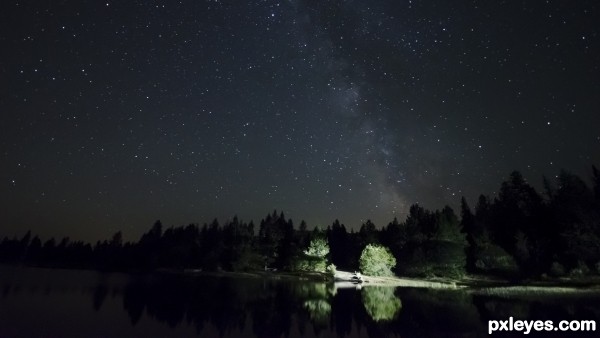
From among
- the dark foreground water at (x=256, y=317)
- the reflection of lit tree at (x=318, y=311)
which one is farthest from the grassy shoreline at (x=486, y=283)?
the reflection of lit tree at (x=318, y=311)

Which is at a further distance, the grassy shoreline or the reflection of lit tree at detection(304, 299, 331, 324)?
the grassy shoreline

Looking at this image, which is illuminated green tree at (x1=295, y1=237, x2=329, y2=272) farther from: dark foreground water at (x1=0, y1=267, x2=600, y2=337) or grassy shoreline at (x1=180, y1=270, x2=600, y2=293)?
dark foreground water at (x1=0, y1=267, x2=600, y2=337)

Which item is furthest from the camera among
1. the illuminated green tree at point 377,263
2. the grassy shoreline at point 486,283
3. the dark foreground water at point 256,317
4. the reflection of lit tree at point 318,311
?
the illuminated green tree at point 377,263

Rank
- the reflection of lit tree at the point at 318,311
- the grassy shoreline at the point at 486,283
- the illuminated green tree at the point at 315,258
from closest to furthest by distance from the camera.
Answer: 1. the reflection of lit tree at the point at 318,311
2. the grassy shoreline at the point at 486,283
3. the illuminated green tree at the point at 315,258

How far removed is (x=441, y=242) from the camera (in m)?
71.4

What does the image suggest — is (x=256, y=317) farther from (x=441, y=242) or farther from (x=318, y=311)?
(x=441, y=242)

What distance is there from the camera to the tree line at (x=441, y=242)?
62459 mm

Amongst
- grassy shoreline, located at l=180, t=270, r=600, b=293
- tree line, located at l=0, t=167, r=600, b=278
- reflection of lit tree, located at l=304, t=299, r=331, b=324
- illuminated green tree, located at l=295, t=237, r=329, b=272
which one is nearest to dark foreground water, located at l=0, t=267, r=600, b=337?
reflection of lit tree, located at l=304, t=299, r=331, b=324

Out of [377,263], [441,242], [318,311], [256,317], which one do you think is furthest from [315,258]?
[256,317]

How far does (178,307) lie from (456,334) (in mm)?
21242

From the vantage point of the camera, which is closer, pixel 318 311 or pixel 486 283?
pixel 318 311

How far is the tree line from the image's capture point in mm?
62459

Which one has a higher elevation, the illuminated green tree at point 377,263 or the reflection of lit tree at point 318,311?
the illuminated green tree at point 377,263

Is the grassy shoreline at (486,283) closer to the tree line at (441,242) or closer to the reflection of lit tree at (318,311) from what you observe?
the tree line at (441,242)
